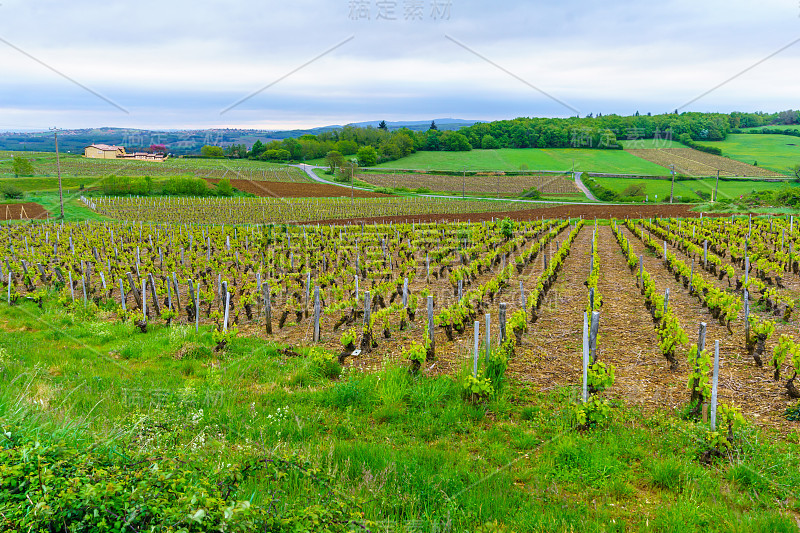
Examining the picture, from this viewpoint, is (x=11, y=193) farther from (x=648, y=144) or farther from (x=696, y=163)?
(x=648, y=144)

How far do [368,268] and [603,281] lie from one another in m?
8.04

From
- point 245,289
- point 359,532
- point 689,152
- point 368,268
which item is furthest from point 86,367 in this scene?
point 689,152

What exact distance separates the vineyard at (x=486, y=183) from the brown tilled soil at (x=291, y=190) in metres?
10.6

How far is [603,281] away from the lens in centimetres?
1508

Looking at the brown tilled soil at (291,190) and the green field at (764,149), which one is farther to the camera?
the green field at (764,149)

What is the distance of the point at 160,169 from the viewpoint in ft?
277

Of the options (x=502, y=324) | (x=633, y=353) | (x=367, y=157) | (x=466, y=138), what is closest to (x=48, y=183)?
(x=367, y=157)

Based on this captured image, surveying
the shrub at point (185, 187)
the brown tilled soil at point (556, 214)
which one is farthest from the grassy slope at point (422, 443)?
the shrub at point (185, 187)

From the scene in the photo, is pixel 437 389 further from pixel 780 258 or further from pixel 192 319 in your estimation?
pixel 780 258

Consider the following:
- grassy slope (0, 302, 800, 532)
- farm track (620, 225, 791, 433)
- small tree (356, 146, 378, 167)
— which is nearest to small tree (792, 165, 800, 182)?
small tree (356, 146, 378, 167)

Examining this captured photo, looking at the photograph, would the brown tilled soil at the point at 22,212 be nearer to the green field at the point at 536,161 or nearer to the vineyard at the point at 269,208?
the vineyard at the point at 269,208

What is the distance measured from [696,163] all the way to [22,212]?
91.5 m

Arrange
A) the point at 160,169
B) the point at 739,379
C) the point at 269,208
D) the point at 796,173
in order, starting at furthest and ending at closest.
Result: the point at 160,169, the point at 796,173, the point at 269,208, the point at 739,379

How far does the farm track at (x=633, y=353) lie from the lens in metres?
6.96
